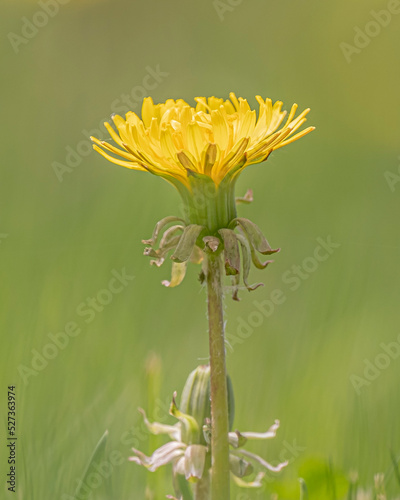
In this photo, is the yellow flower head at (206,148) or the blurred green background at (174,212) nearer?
the yellow flower head at (206,148)

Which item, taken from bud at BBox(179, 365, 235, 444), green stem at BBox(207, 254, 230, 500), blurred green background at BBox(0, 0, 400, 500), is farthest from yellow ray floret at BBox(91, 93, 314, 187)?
blurred green background at BBox(0, 0, 400, 500)

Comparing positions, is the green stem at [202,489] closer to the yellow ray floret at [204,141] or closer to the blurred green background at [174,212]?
the blurred green background at [174,212]

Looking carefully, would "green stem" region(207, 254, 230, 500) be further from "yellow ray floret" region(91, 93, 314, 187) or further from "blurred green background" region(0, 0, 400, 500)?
"blurred green background" region(0, 0, 400, 500)

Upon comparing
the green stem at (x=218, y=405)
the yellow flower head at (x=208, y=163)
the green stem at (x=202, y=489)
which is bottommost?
the green stem at (x=202, y=489)

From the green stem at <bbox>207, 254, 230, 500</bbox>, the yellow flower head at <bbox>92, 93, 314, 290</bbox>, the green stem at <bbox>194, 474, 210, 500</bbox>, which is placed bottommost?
the green stem at <bbox>194, 474, 210, 500</bbox>

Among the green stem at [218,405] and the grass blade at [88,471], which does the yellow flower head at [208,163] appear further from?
the grass blade at [88,471]

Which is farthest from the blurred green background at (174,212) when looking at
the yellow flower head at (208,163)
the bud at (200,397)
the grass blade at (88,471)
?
the yellow flower head at (208,163)

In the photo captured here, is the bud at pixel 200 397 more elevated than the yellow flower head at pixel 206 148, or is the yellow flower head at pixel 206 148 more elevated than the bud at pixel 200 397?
the yellow flower head at pixel 206 148
